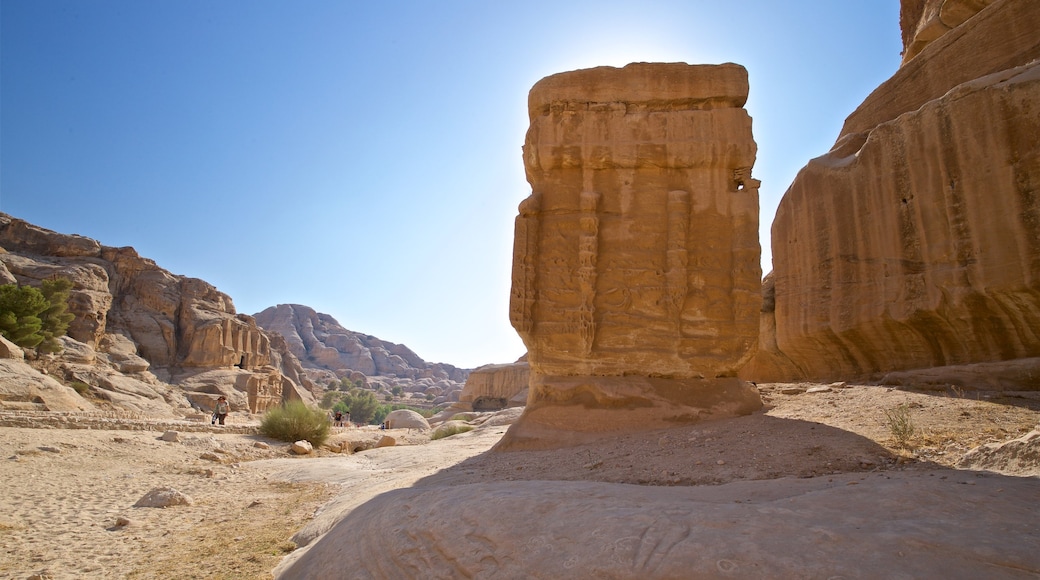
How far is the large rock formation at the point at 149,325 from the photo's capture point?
3288 centimetres

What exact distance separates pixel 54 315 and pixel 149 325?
11.8m

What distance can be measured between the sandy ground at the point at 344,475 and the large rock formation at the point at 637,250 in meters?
0.83

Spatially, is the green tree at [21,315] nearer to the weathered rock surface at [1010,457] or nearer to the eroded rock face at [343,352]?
the weathered rock surface at [1010,457]

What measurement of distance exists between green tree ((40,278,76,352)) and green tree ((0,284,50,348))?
67 cm

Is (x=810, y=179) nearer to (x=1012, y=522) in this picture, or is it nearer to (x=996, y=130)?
(x=996, y=130)

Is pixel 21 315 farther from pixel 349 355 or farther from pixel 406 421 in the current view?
pixel 349 355

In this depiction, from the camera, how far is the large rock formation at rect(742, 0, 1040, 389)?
23.5 ft

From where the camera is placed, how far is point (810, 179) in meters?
10.2

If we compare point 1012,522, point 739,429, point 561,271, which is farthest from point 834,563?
point 561,271

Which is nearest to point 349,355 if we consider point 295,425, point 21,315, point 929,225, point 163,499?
point 21,315

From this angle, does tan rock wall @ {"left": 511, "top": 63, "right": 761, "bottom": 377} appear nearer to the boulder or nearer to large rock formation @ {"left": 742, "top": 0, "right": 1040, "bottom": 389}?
large rock formation @ {"left": 742, "top": 0, "right": 1040, "bottom": 389}

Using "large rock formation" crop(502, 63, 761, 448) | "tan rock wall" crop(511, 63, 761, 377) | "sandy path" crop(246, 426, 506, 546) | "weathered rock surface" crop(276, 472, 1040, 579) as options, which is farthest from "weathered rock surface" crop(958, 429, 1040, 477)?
"sandy path" crop(246, 426, 506, 546)

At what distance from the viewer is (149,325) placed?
39.6 meters

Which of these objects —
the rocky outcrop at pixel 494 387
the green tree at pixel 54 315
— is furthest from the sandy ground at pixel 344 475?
the rocky outcrop at pixel 494 387
